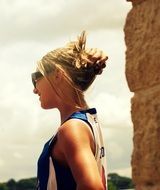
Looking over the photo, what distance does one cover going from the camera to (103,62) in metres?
2.53

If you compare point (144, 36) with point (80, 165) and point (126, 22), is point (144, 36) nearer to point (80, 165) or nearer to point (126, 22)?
point (126, 22)

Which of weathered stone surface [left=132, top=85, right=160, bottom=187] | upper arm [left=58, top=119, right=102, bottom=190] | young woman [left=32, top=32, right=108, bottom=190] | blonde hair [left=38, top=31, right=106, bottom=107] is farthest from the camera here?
weathered stone surface [left=132, top=85, right=160, bottom=187]

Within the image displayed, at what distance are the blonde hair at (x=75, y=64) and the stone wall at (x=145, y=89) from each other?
1.61ft

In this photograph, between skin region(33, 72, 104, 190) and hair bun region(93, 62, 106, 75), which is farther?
hair bun region(93, 62, 106, 75)

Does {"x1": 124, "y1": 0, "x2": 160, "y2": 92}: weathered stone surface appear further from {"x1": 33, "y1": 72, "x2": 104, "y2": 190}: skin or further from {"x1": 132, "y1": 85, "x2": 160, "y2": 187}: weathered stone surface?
{"x1": 33, "y1": 72, "x2": 104, "y2": 190}: skin

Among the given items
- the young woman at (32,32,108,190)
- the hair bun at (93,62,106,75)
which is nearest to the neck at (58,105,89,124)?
the young woman at (32,32,108,190)

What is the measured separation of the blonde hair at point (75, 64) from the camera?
2.43 m

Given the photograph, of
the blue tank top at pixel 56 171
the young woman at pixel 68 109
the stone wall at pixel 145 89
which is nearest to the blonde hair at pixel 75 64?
the young woman at pixel 68 109

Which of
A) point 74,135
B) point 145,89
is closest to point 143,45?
point 145,89

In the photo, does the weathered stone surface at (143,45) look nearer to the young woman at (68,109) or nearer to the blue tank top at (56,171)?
the young woman at (68,109)

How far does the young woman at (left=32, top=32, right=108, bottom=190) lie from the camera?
88.3 inches

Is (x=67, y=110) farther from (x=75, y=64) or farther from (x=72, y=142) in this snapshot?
(x=72, y=142)

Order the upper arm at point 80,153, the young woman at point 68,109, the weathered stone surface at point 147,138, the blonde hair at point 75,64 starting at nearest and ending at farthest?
the upper arm at point 80,153, the young woman at point 68,109, the blonde hair at point 75,64, the weathered stone surface at point 147,138

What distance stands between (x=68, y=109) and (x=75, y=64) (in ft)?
0.56
